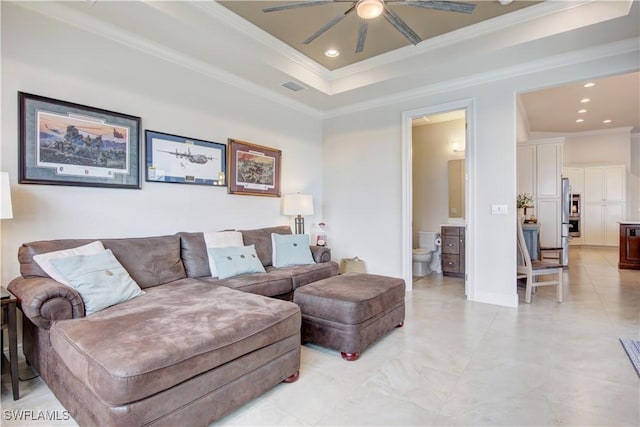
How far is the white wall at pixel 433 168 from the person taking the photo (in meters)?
5.86

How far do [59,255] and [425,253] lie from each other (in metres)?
4.75

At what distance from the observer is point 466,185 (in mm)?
4039

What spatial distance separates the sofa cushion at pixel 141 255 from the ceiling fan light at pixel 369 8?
2.51m

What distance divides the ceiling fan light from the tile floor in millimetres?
2509

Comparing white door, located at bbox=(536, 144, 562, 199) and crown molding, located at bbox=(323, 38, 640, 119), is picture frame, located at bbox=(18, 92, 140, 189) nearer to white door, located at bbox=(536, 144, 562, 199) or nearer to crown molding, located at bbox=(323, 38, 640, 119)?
crown molding, located at bbox=(323, 38, 640, 119)

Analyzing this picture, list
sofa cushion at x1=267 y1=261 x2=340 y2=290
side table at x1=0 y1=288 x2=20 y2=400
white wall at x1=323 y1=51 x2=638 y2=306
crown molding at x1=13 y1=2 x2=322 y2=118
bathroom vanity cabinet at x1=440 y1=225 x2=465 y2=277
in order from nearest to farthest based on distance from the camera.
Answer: side table at x1=0 y1=288 x2=20 y2=400, crown molding at x1=13 y1=2 x2=322 y2=118, sofa cushion at x1=267 y1=261 x2=340 y2=290, white wall at x1=323 y1=51 x2=638 y2=306, bathroom vanity cabinet at x1=440 y1=225 x2=465 y2=277

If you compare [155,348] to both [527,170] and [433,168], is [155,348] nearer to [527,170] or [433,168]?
[433,168]

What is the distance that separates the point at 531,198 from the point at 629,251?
1.73 m

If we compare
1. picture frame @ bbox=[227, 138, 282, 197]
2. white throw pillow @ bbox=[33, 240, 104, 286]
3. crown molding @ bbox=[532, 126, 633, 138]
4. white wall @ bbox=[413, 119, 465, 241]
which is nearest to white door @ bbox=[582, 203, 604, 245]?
crown molding @ bbox=[532, 126, 633, 138]

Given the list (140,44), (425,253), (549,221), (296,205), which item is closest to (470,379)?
(296,205)

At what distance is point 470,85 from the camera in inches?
156

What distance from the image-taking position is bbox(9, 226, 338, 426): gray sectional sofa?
4.57 feet

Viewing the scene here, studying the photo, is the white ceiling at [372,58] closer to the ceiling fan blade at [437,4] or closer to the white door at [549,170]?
the ceiling fan blade at [437,4]

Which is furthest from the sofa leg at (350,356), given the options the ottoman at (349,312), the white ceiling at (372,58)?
the white ceiling at (372,58)
